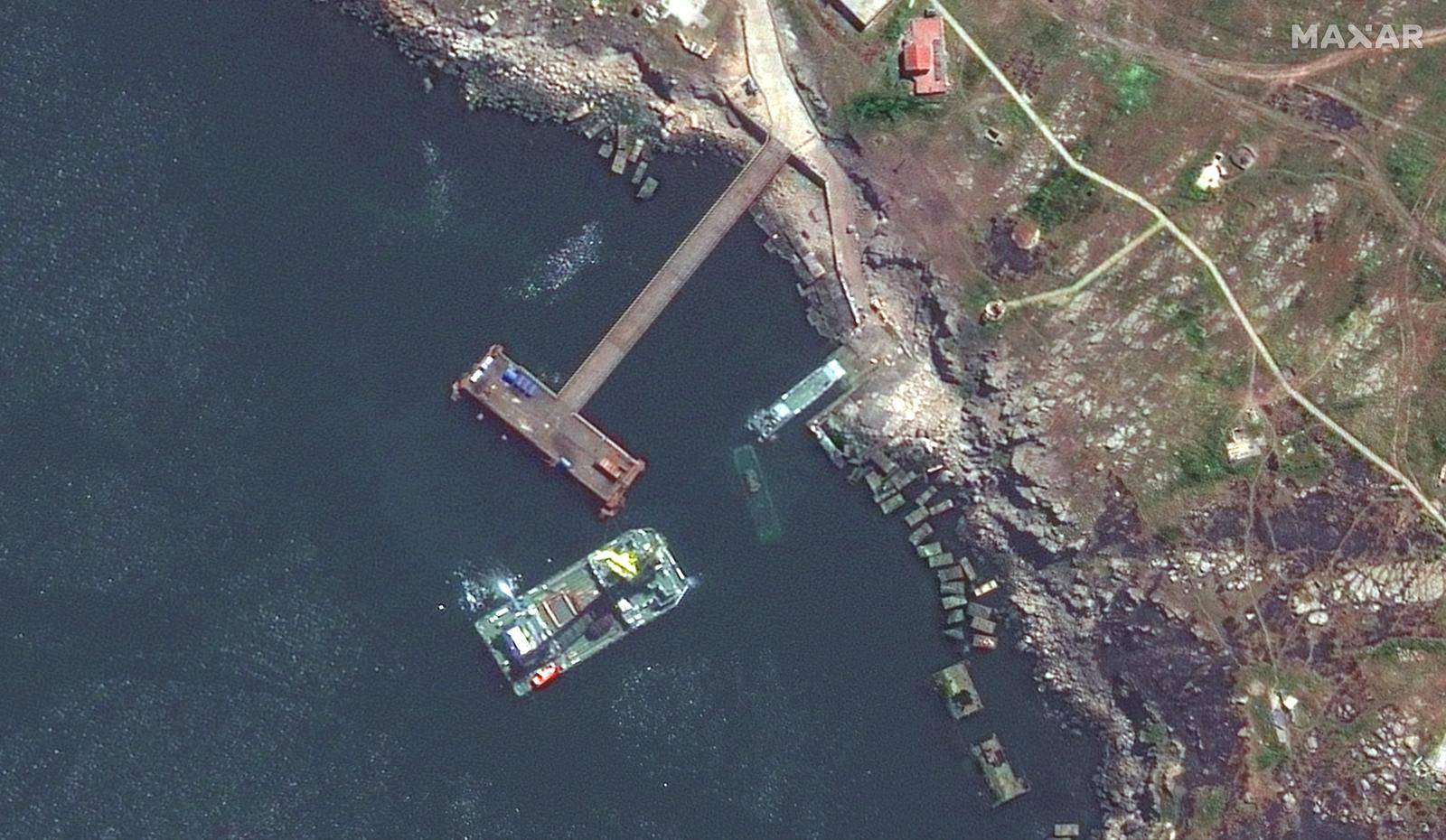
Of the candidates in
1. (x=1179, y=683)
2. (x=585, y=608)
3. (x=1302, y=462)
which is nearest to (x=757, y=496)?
(x=585, y=608)

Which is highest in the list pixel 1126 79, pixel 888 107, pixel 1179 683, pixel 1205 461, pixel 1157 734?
pixel 888 107

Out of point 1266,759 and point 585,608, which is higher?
point 585,608

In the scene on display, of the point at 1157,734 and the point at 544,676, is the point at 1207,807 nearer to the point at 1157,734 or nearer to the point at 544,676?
the point at 1157,734

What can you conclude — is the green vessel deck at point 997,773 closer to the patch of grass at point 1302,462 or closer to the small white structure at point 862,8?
the patch of grass at point 1302,462

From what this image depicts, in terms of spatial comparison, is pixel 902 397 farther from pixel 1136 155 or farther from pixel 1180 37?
pixel 1180 37

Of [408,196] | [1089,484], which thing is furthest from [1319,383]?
[408,196]

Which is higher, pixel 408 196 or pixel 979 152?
pixel 408 196
